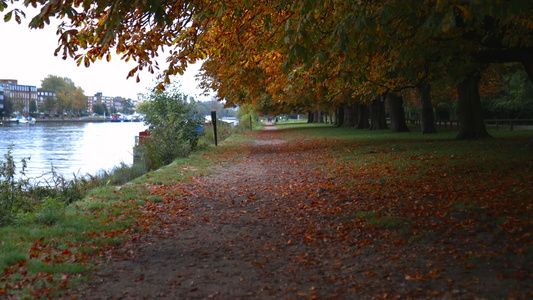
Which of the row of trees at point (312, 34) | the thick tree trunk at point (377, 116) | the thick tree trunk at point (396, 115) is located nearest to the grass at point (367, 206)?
the row of trees at point (312, 34)

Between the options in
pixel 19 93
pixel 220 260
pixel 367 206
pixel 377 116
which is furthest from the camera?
pixel 19 93

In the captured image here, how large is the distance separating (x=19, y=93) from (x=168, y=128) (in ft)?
393

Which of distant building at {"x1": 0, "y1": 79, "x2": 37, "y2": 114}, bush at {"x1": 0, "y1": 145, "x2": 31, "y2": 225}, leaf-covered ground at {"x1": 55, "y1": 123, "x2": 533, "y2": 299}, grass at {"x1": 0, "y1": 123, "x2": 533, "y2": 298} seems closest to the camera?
leaf-covered ground at {"x1": 55, "y1": 123, "x2": 533, "y2": 299}

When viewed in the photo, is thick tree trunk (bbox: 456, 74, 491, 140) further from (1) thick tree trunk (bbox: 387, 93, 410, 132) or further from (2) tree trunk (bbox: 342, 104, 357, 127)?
(2) tree trunk (bbox: 342, 104, 357, 127)

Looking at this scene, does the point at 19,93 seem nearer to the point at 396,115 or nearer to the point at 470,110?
the point at 396,115

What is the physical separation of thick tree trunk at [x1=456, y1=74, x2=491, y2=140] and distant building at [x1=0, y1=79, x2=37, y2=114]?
98.2 m

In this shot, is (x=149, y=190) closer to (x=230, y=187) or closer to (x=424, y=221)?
(x=230, y=187)

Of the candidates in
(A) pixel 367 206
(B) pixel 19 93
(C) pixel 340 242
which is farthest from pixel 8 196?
(B) pixel 19 93

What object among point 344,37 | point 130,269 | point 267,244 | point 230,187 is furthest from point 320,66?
point 130,269

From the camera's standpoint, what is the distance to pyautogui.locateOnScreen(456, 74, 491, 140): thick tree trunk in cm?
2148

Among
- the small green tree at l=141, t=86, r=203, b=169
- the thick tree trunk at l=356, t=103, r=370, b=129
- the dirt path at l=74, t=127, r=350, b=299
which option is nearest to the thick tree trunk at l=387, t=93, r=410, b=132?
the thick tree trunk at l=356, t=103, r=370, b=129

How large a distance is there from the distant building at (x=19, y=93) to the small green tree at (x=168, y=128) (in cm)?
8958

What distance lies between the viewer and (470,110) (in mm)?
21625

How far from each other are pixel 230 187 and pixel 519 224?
6.90 meters
